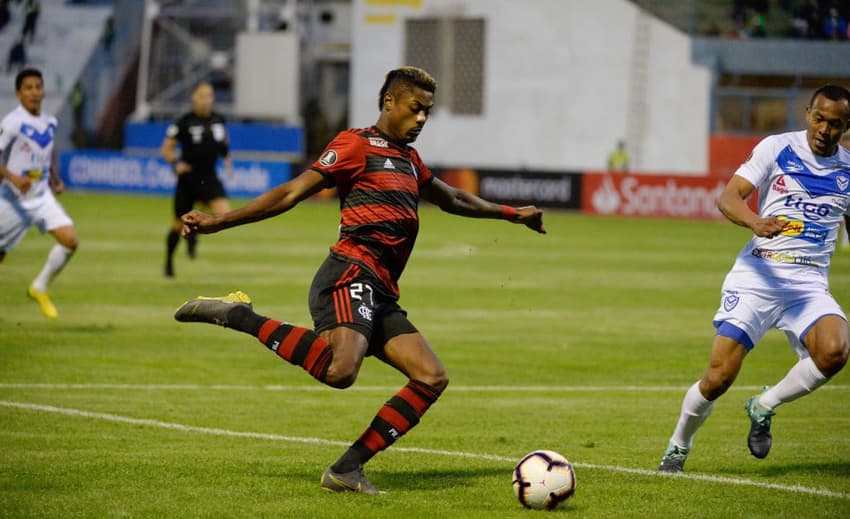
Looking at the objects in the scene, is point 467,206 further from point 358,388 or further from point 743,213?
point 358,388

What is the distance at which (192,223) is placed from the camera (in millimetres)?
7336

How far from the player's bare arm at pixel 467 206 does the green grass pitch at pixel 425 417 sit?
153cm

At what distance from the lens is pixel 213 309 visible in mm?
8016

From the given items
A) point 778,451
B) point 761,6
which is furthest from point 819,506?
point 761,6

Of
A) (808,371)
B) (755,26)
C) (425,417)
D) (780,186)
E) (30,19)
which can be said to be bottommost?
(425,417)

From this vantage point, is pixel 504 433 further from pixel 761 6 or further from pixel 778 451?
pixel 761 6

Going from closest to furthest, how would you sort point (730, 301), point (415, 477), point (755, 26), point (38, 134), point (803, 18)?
point (415, 477)
point (730, 301)
point (38, 134)
point (803, 18)
point (755, 26)

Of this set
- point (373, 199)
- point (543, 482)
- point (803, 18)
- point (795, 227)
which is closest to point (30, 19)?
point (803, 18)

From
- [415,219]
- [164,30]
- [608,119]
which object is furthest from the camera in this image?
[164,30]

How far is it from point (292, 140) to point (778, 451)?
41546mm

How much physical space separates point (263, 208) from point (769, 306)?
3.08 meters

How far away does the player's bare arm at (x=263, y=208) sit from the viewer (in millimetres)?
7355

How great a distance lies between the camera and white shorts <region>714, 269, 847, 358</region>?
26.8 feet

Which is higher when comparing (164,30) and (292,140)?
(164,30)
